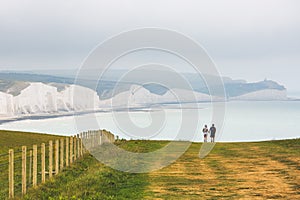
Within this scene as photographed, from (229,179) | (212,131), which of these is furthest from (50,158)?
(212,131)

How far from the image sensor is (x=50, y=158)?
25.7 m

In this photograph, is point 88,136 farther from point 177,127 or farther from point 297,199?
point 297,199

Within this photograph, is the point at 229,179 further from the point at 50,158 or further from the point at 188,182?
the point at 50,158

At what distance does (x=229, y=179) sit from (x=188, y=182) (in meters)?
1.93

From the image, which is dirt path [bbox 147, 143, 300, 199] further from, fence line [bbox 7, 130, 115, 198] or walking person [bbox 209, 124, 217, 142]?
walking person [bbox 209, 124, 217, 142]

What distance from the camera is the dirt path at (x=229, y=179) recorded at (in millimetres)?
20500

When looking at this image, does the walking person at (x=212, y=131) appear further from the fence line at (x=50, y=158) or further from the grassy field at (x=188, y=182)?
the grassy field at (x=188, y=182)

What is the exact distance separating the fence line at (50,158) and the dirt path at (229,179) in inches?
189

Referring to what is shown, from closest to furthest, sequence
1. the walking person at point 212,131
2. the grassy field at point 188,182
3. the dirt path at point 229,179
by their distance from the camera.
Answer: the grassy field at point 188,182 < the dirt path at point 229,179 < the walking person at point 212,131

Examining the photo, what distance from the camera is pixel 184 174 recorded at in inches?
1089

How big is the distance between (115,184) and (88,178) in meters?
1.85

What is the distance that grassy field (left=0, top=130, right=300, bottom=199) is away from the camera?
20266 millimetres

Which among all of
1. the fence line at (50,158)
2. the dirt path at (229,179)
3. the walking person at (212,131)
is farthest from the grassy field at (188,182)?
the walking person at (212,131)

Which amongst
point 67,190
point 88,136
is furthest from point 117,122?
point 67,190
